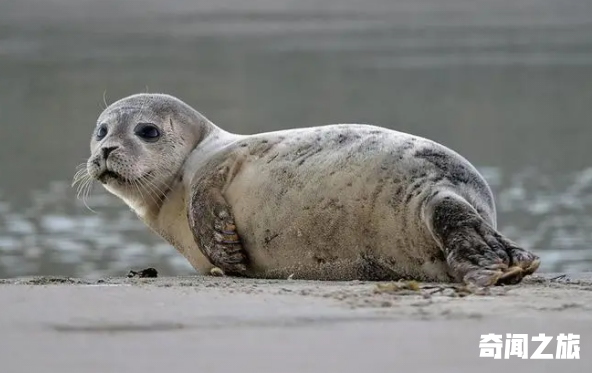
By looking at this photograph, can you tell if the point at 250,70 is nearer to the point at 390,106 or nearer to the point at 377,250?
the point at 390,106

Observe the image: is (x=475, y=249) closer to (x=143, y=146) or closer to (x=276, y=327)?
(x=276, y=327)

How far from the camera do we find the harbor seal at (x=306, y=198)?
5914 mm

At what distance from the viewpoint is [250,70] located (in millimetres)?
28281

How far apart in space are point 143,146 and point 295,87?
59.8 ft

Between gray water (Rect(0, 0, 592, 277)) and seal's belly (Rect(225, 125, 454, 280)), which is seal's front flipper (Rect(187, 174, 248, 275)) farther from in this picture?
gray water (Rect(0, 0, 592, 277))

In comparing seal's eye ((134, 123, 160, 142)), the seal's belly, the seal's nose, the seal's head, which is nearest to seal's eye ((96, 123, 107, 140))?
the seal's head

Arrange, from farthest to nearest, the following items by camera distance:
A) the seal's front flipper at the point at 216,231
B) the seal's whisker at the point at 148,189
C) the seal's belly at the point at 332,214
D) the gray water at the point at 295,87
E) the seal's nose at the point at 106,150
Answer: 1. the gray water at the point at 295,87
2. the seal's whisker at the point at 148,189
3. the seal's nose at the point at 106,150
4. the seal's front flipper at the point at 216,231
5. the seal's belly at the point at 332,214

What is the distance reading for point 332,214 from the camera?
643 cm

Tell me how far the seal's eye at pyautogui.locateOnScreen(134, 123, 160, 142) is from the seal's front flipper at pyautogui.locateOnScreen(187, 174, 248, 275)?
24.3 inches

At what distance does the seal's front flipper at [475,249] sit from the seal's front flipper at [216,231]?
4.20 ft

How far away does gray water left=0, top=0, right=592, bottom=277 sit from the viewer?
13078mm

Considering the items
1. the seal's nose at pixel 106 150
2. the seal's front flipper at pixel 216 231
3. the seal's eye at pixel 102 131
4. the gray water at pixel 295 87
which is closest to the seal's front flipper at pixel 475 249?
the seal's front flipper at pixel 216 231

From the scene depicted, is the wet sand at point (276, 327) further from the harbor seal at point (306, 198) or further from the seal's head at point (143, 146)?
the seal's head at point (143, 146)

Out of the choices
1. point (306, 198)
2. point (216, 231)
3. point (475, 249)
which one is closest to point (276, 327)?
point (475, 249)
